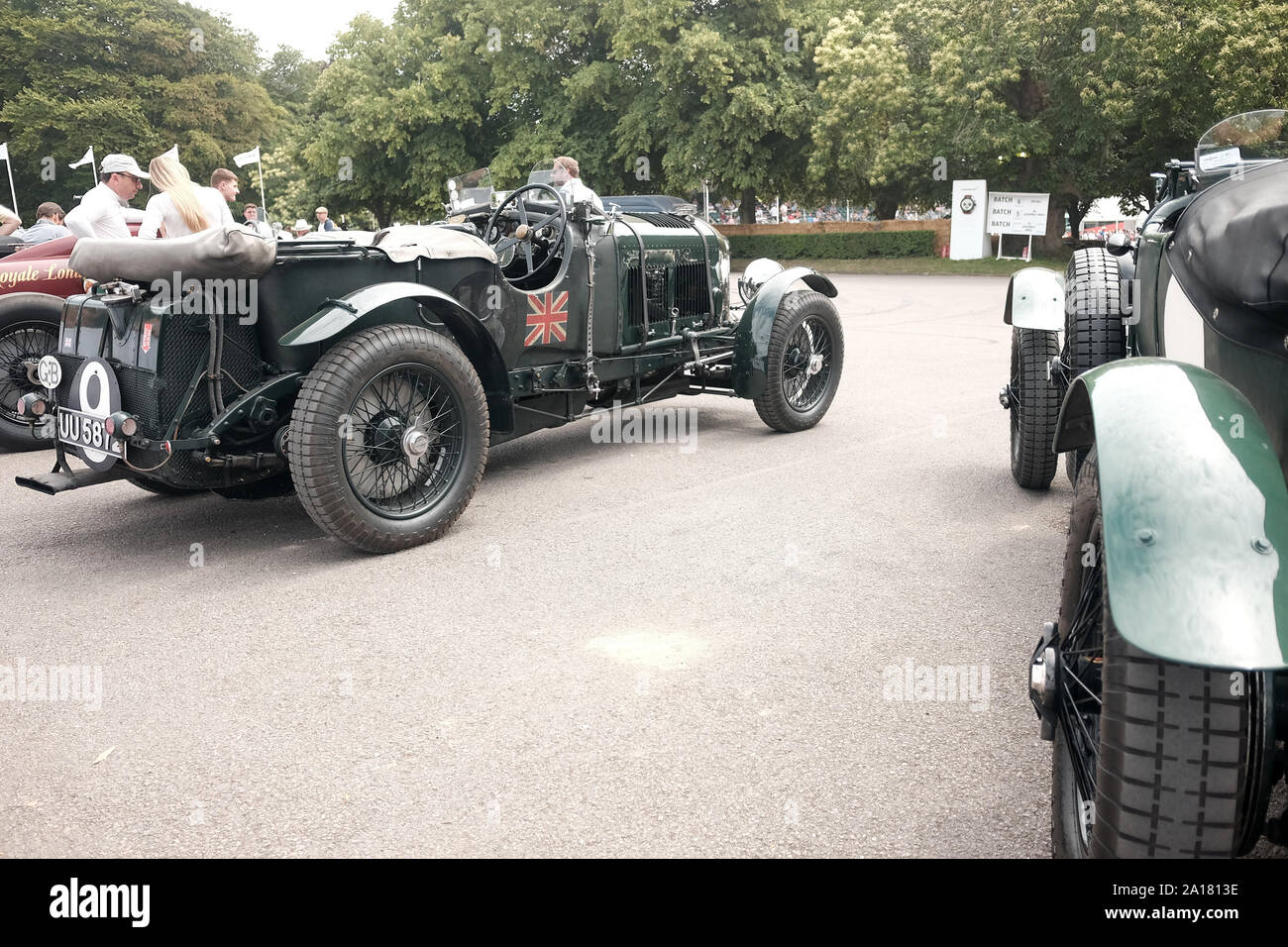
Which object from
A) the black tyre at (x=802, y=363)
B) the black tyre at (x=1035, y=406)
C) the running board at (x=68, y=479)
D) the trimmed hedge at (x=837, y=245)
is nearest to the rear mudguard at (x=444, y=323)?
the running board at (x=68, y=479)

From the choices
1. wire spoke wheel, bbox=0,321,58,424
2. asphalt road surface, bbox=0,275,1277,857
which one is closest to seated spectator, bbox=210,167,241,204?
wire spoke wheel, bbox=0,321,58,424

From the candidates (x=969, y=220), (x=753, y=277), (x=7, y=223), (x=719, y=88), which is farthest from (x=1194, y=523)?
(x=719, y=88)

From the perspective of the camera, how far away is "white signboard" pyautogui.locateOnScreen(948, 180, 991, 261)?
1000 inches

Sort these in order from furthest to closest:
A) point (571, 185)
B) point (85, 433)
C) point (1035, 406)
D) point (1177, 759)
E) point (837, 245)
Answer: point (837, 245) → point (571, 185) → point (1035, 406) → point (85, 433) → point (1177, 759)

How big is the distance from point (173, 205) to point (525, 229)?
6.38ft

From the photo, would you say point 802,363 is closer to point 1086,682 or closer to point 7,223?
point 1086,682

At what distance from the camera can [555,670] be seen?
343 cm

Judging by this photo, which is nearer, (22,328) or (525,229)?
(525,229)

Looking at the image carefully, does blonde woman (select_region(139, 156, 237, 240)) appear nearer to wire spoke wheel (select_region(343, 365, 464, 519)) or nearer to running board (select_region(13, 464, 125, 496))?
running board (select_region(13, 464, 125, 496))

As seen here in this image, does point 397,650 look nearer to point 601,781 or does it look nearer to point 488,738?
point 488,738

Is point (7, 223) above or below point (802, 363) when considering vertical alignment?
above

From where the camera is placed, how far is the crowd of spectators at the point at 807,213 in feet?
114

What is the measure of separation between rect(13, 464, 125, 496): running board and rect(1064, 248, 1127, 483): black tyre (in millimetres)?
4091

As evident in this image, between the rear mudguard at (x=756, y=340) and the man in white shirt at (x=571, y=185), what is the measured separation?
1.22m
